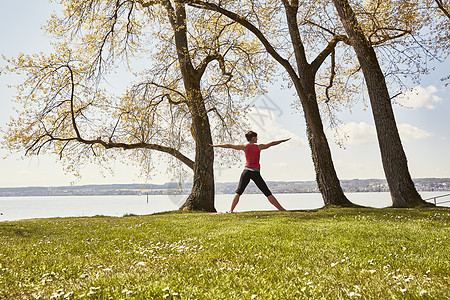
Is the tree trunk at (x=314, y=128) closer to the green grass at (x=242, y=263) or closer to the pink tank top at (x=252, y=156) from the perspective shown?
the pink tank top at (x=252, y=156)

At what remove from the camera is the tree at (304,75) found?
55.1 ft

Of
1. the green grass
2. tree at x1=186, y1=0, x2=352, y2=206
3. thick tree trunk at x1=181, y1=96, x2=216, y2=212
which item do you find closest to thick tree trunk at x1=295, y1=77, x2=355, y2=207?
tree at x1=186, y1=0, x2=352, y2=206

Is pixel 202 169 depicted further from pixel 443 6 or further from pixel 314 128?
pixel 443 6

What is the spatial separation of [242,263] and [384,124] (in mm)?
12550

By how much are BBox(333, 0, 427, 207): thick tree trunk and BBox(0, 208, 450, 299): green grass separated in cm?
607

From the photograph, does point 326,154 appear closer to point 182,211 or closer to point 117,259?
point 182,211

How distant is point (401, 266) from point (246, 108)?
17.2 metres

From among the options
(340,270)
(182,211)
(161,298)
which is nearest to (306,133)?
(182,211)

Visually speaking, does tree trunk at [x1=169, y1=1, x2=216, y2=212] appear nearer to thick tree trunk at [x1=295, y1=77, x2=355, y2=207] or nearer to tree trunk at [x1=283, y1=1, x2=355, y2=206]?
tree trunk at [x1=283, y1=1, x2=355, y2=206]

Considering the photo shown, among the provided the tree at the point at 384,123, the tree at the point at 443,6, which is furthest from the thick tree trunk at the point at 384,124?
the tree at the point at 443,6

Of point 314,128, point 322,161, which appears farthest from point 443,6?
point 322,161

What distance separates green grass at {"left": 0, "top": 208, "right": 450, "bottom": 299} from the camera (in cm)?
455

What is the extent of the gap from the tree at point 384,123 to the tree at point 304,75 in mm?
2248

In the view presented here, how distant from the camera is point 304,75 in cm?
1800
